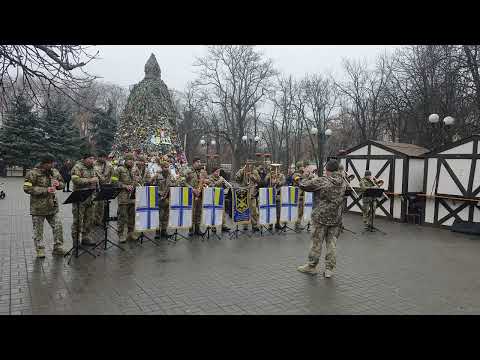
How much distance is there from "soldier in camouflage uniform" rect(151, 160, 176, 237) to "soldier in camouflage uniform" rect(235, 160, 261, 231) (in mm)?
2377

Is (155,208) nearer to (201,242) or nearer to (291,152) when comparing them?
(201,242)

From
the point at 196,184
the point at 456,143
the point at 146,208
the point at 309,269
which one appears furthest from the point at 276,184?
the point at 456,143

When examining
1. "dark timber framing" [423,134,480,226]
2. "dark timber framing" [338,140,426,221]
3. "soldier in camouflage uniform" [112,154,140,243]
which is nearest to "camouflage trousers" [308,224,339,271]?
"soldier in camouflage uniform" [112,154,140,243]

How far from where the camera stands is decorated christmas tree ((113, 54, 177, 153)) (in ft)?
67.7

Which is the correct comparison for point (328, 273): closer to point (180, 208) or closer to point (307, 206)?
point (180, 208)

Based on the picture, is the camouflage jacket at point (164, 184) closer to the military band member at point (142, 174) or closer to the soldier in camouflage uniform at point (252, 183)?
the military band member at point (142, 174)

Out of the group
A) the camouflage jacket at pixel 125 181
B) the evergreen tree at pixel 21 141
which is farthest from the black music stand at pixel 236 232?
the evergreen tree at pixel 21 141

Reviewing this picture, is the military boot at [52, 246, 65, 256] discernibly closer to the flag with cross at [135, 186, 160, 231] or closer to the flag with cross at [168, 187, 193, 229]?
the flag with cross at [135, 186, 160, 231]

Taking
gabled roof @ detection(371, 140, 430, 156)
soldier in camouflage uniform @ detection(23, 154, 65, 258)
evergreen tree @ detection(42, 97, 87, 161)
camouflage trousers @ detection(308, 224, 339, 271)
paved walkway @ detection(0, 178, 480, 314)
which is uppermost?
evergreen tree @ detection(42, 97, 87, 161)

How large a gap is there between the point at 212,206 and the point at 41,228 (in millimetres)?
4223

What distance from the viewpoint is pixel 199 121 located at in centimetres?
4578

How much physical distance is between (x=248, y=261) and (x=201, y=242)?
209 cm

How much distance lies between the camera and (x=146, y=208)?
891 cm
